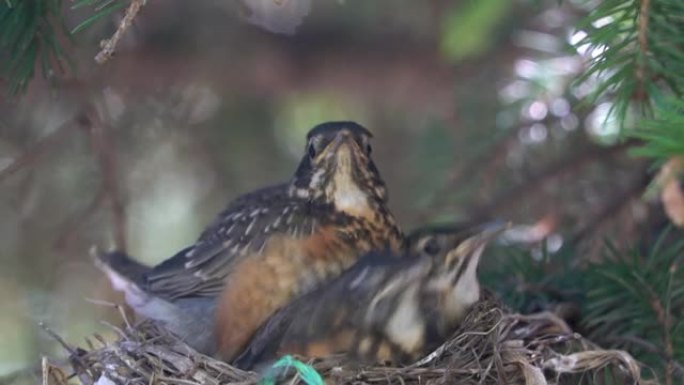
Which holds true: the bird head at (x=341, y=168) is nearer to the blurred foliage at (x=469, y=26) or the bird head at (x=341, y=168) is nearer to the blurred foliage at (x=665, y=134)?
the blurred foliage at (x=469, y=26)

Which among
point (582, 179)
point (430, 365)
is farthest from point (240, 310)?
point (582, 179)

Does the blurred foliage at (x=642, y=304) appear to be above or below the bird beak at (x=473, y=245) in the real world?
below

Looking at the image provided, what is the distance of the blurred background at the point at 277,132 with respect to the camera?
2.76 m

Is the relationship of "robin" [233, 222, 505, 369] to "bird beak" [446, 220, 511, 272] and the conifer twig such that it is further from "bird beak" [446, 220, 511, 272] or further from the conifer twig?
the conifer twig

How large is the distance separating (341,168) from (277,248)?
0.69 feet

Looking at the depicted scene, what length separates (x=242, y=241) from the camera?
244 centimetres

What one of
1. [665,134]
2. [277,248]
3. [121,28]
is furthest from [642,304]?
[121,28]

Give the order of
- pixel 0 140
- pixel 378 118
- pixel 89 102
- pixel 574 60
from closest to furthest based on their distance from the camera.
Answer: pixel 89 102, pixel 0 140, pixel 574 60, pixel 378 118

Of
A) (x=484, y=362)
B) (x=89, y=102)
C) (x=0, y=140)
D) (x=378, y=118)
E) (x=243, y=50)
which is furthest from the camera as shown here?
(x=378, y=118)

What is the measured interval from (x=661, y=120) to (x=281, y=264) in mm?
1033

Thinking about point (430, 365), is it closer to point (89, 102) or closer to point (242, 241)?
point (242, 241)

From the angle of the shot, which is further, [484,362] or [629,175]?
[629,175]

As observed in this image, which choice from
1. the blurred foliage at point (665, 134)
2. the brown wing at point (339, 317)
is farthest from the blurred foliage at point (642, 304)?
the blurred foliage at point (665, 134)

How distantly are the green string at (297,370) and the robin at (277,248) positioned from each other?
0.29 metres
